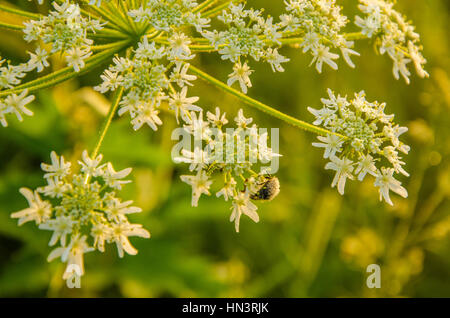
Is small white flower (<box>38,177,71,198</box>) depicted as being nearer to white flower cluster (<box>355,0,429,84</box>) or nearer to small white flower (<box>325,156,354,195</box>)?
small white flower (<box>325,156,354,195</box>)

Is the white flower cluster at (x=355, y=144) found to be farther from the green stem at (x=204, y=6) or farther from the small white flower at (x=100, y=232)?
the small white flower at (x=100, y=232)

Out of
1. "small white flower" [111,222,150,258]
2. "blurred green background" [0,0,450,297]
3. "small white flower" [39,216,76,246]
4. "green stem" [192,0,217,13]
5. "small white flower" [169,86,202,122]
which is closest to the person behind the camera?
"small white flower" [39,216,76,246]

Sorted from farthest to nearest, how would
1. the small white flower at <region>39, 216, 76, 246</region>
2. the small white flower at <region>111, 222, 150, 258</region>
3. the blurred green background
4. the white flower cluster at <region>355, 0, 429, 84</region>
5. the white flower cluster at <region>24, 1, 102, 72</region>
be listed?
Answer: the blurred green background < the white flower cluster at <region>355, 0, 429, 84</region> < the white flower cluster at <region>24, 1, 102, 72</region> < the small white flower at <region>111, 222, 150, 258</region> < the small white flower at <region>39, 216, 76, 246</region>

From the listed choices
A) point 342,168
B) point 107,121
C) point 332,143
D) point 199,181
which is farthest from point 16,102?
point 342,168

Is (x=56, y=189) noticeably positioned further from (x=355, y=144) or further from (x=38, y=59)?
(x=355, y=144)

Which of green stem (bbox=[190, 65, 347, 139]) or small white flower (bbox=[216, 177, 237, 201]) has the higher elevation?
green stem (bbox=[190, 65, 347, 139])

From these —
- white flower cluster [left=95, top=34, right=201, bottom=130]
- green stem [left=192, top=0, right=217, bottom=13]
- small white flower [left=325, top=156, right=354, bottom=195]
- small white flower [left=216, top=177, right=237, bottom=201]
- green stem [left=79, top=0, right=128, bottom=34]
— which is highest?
green stem [left=192, top=0, right=217, bottom=13]

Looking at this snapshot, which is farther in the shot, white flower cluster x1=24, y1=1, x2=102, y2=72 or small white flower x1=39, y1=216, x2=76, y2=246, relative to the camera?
white flower cluster x1=24, y1=1, x2=102, y2=72

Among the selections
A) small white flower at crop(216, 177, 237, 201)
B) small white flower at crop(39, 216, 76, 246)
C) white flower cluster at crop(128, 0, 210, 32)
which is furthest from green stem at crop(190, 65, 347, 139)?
small white flower at crop(39, 216, 76, 246)
